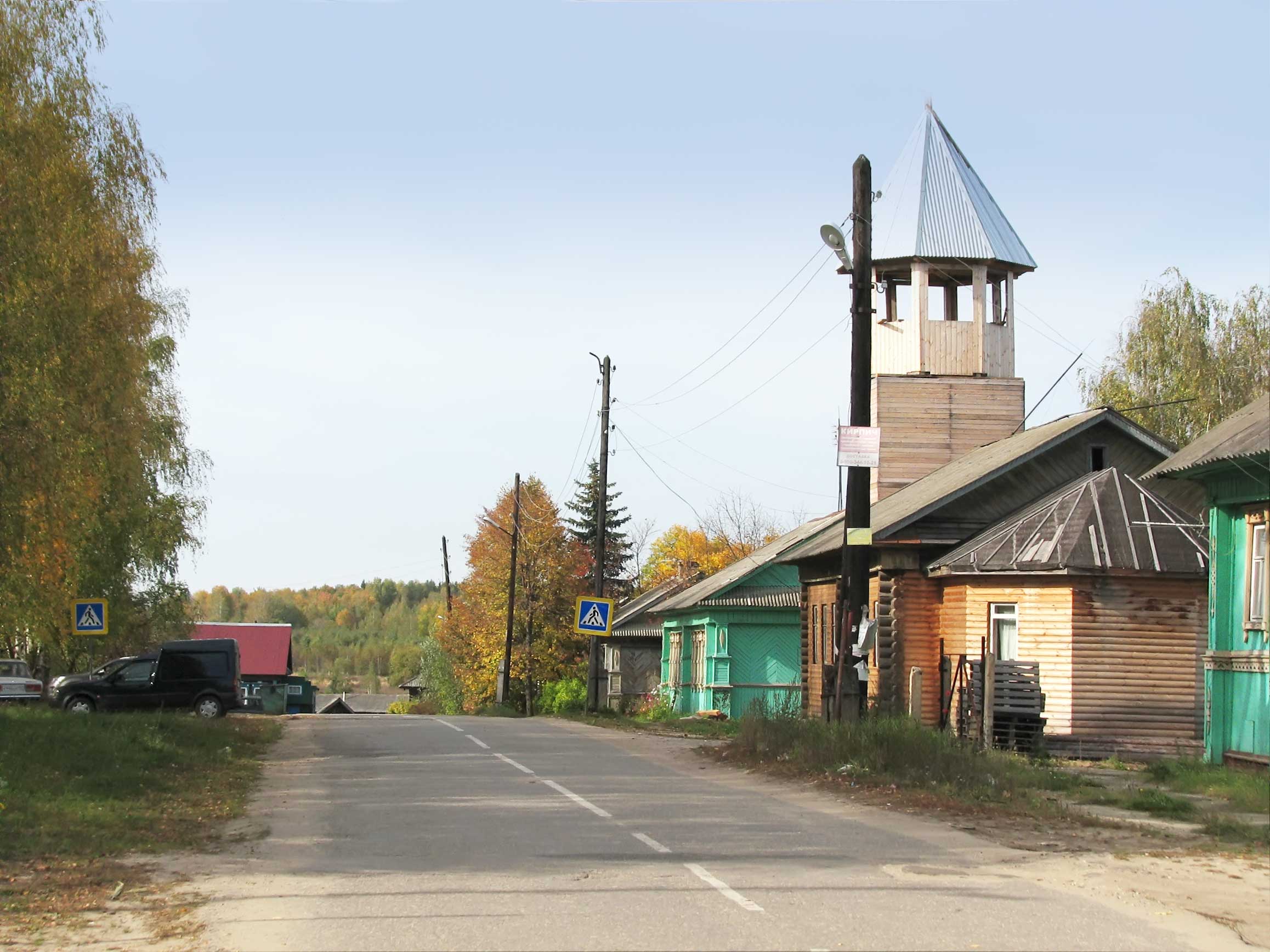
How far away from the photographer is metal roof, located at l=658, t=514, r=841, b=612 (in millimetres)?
46562

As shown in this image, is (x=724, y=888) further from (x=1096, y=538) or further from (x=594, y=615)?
(x=594, y=615)

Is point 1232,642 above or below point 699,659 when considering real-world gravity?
above

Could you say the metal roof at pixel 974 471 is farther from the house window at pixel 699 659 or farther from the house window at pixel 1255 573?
the house window at pixel 699 659

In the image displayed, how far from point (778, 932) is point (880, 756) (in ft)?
33.2

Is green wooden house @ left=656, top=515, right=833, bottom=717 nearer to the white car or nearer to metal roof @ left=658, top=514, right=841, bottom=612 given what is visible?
metal roof @ left=658, top=514, right=841, bottom=612

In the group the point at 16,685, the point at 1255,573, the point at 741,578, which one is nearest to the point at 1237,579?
the point at 1255,573

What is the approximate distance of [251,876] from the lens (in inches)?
427

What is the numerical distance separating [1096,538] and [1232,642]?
6.21 meters

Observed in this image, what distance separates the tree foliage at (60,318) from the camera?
1680cm

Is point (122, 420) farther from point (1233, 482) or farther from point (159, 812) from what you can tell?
point (1233, 482)

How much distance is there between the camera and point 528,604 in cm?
7050

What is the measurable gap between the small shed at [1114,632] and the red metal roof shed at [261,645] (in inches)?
2245

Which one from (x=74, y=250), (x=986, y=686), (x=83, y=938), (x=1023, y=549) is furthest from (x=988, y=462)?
(x=83, y=938)

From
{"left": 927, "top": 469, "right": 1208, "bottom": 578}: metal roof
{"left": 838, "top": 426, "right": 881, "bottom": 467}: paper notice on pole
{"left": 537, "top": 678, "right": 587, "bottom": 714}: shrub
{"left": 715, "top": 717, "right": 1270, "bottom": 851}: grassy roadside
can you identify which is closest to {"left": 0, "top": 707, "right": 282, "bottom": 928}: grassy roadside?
{"left": 715, "top": 717, "right": 1270, "bottom": 851}: grassy roadside
